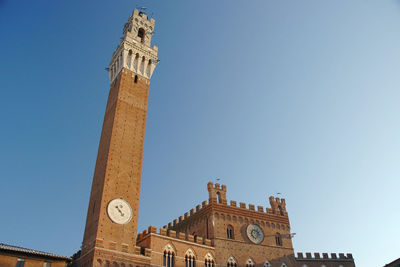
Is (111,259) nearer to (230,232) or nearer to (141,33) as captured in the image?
(230,232)

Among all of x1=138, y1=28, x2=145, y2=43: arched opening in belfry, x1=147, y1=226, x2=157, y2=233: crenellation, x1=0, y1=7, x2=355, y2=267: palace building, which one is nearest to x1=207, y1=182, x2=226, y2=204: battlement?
x1=0, y1=7, x2=355, y2=267: palace building

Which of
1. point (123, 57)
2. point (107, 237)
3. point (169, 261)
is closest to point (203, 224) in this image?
point (169, 261)

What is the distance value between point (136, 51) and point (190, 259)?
2277cm

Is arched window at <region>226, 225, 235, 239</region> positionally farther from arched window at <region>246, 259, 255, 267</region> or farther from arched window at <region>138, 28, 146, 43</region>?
arched window at <region>138, 28, 146, 43</region>

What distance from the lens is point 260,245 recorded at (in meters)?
36.0

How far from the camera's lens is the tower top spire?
38.8m

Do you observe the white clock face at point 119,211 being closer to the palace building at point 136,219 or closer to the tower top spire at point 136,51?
the palace building at point 136,219

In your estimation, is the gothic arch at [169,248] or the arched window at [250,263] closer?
the gothic arch at [169,248]

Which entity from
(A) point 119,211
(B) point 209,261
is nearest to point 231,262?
(B) point 209,261

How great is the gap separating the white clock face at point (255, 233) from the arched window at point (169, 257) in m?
9.37

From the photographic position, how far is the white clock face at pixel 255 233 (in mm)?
36062

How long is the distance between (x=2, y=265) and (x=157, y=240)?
11292 millimetres

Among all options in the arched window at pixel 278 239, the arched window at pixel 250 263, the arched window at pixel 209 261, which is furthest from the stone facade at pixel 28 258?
the arched window at pixel 278 239

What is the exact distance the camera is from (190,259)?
30.9 metres
